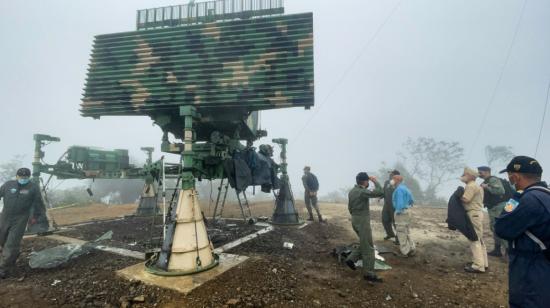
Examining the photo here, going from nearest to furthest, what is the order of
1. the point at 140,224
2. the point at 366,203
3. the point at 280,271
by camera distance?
the point at 280,271
the point at 366,203
the point at 140,224

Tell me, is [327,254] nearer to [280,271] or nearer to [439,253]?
[280,271]

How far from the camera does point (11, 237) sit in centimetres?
611

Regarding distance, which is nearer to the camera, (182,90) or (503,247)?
(182,90)

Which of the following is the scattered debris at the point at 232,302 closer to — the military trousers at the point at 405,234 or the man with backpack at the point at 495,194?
the military trousers at the point at 405,234

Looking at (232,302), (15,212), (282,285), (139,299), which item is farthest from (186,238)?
(15,212)

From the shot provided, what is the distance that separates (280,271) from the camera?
5.59m

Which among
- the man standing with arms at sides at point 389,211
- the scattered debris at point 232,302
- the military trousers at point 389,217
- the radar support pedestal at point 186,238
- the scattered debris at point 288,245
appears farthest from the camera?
the military trousers at point 389,217

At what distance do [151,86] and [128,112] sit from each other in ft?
3.09

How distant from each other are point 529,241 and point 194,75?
6.70 meters

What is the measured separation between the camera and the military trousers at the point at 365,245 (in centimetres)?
554

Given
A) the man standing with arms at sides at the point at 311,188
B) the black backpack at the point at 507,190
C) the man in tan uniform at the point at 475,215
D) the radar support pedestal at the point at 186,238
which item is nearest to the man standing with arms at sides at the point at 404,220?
the man in tan uniform at the point at 475,215

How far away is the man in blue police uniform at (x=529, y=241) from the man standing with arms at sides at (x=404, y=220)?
4.42m

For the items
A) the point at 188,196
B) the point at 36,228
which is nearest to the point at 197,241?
the point at 188,196

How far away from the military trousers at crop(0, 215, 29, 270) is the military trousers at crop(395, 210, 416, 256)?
32.1 ft
